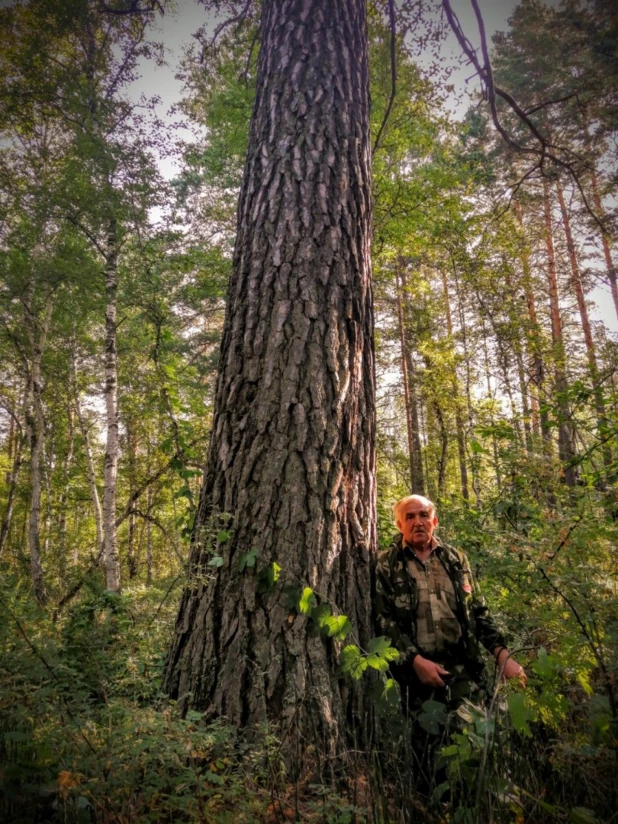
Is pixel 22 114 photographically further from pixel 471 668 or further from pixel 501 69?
pixel 501 69

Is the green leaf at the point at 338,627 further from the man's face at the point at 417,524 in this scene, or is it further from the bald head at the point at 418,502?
the bald head at the point at 418,502

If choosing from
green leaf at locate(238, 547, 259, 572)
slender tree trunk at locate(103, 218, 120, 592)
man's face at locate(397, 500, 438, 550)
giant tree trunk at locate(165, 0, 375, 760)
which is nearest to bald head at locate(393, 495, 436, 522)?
man's face at locate(397, 500, 438, 550)

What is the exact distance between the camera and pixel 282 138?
2.59 m

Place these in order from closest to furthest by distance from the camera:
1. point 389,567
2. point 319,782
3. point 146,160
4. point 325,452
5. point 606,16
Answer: point 319,782, point 325,452, point 389,567, point 146,160, point 606,16

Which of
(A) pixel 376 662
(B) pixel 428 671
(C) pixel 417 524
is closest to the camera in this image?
(A) pixel 376 662

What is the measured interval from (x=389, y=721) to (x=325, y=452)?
4.05 feet

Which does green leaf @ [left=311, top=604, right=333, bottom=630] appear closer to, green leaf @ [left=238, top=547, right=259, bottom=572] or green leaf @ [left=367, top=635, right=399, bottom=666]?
green leaf @ [left=367, top=635, right=399, bottom=666]

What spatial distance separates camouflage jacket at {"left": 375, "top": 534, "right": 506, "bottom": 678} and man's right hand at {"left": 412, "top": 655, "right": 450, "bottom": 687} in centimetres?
4

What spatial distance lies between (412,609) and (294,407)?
141 cm

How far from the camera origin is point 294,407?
2.12 metres

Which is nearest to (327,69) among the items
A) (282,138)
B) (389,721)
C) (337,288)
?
(282,138)

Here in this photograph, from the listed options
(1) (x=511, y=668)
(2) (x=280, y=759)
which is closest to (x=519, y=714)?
(2) (x=280, y=759)

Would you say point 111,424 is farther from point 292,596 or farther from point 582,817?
point 582,817

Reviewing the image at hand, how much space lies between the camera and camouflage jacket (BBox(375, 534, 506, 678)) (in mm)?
2201
